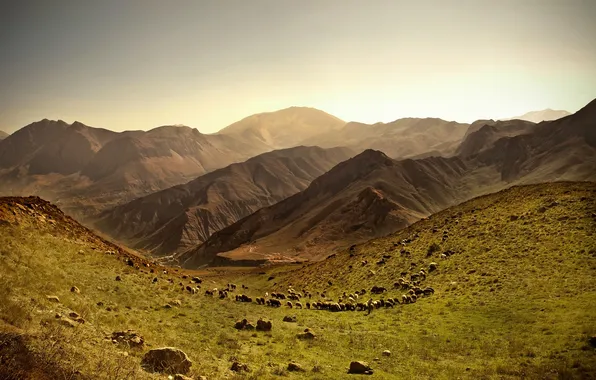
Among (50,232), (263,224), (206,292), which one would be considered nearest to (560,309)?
(206,292)

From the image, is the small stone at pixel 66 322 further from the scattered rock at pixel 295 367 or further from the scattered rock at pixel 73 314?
the scattered rock at pixel 295 367

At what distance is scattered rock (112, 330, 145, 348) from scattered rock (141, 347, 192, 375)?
156 cm

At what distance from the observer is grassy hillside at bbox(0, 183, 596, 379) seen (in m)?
13.7

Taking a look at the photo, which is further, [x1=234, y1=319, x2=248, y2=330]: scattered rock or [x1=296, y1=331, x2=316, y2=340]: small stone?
[x1=234, y1=319, x2=248, y2=330]: scattered rock

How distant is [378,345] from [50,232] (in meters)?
25.7

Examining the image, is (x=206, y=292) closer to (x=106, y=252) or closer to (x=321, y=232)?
(x=106, y=252)

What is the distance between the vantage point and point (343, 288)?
120 ft

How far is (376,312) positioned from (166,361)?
59.5 ft

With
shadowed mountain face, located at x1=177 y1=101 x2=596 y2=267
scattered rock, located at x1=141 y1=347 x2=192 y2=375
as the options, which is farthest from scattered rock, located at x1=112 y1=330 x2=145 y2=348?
shadowed mountain face, located at x1=177 y1=101 x2=596 y2=267

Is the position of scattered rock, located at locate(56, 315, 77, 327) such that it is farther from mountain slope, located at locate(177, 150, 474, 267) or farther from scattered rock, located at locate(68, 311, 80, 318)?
mountain slope, located at locate(177, 150, 474, 267)

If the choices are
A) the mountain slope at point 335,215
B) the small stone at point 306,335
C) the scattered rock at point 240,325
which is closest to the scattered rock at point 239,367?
the small stone at point 306,335

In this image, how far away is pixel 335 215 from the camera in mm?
143750

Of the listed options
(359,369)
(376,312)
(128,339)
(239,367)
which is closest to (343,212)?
(376,312)

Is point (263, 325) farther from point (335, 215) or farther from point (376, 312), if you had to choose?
point (335, 215)
